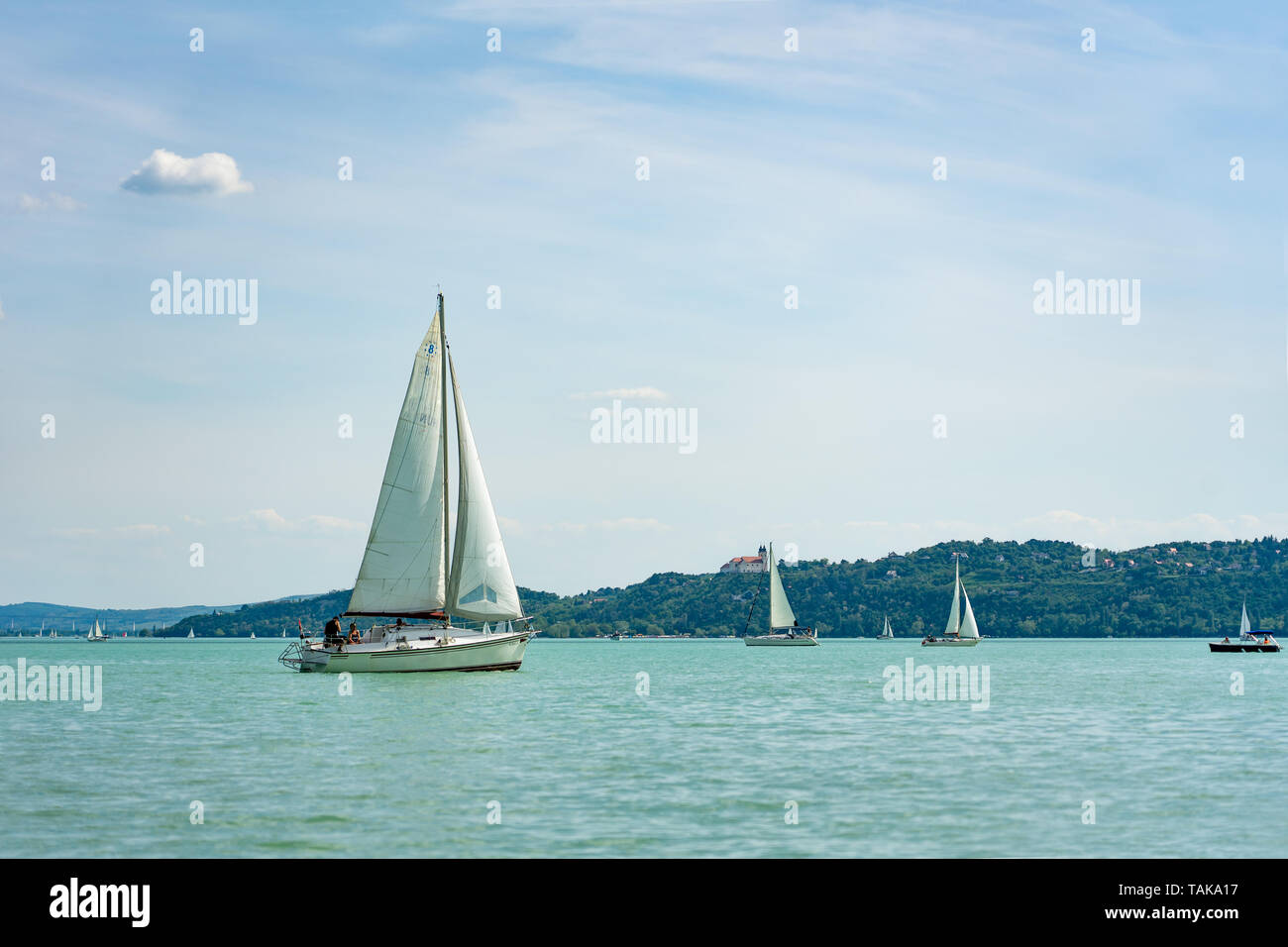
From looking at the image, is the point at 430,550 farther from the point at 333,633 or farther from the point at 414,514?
the point at 333,633

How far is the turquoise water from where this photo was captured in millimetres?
21609

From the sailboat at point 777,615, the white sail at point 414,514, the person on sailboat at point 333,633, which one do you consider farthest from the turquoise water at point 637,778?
the sailboat at point 777,615

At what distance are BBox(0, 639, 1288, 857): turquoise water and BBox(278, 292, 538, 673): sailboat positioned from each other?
621 centimetres

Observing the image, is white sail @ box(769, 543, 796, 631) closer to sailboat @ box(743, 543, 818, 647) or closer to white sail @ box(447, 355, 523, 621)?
sailboat @ box(743, 543, 818, 647)

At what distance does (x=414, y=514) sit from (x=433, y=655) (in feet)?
22.9

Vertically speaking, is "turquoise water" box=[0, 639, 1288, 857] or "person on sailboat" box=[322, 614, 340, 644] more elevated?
"person on sailboat" box=[322, 614, 340, 644]

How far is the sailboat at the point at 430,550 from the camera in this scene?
6250 cm

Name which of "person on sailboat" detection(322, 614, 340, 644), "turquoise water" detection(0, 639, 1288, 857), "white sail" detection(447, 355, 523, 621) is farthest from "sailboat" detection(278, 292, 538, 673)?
"turquoise water" detection(0, 639, 1288, 857)

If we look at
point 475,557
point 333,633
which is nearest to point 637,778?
point 475,557

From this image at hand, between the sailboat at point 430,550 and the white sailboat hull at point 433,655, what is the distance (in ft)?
0.21
